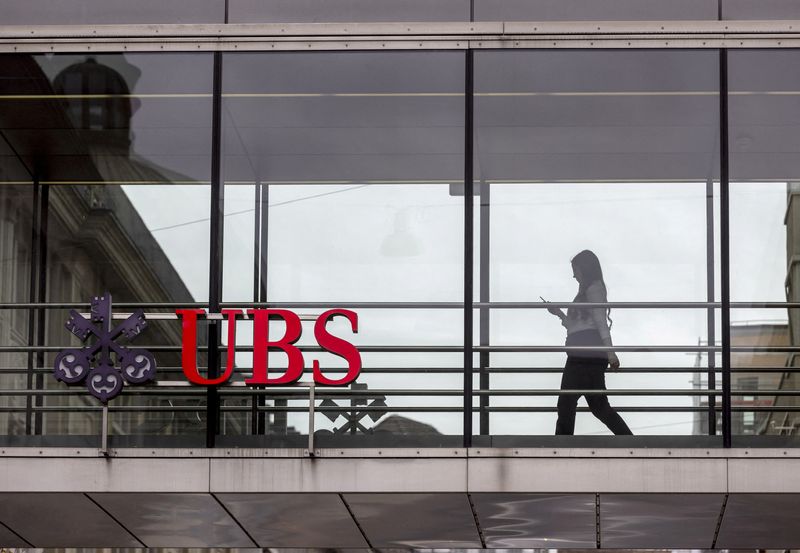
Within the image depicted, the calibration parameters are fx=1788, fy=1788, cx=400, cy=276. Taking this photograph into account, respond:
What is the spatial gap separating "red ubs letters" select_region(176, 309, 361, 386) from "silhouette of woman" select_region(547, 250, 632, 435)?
218cm

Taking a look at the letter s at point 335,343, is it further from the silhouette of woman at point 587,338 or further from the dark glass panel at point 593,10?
the dark glass panel at point 593,10

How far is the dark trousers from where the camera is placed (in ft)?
60.1

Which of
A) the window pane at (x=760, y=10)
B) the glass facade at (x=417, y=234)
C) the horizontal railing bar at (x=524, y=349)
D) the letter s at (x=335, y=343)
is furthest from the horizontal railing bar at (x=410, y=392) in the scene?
the window pane at (x=760, y=10)

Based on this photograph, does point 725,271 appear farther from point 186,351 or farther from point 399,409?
point 186,351

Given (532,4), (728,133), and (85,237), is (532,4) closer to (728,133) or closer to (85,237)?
(728,133)

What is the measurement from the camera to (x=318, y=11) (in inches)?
765

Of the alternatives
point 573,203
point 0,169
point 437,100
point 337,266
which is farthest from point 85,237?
point 573,203

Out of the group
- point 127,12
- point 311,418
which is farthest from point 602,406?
point 127,12

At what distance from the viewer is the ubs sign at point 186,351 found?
18250mm

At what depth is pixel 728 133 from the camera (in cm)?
1873

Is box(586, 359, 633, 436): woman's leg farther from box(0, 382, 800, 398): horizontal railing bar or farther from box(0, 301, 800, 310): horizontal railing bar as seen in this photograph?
box(0, 301, 800, 310): horizontal railing bar

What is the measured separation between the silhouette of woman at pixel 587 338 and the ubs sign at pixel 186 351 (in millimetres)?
2194

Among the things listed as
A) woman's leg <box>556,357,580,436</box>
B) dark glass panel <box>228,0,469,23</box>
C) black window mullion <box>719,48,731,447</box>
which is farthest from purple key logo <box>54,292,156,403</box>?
black window mullion <box>719,48,731,447</box>

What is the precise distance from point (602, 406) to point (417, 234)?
263cm
